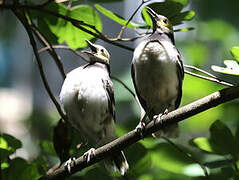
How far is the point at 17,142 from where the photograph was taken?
5.44 ft

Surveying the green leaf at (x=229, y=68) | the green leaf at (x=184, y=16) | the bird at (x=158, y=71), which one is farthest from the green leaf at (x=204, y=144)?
the green leaf at (x=184, y=16)

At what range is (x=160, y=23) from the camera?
6.13 ft

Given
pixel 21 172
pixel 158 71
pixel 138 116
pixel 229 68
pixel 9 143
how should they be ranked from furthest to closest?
pixel 138 116
pixel 158 71
pixel 9 143
pixel 21 172
pixel 229 68

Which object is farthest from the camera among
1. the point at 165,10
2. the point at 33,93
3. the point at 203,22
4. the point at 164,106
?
the point at 33,93

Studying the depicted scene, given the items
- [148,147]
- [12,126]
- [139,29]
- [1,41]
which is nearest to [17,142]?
[148,147]

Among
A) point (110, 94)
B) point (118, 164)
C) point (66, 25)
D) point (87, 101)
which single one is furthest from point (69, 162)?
point (66, 25)

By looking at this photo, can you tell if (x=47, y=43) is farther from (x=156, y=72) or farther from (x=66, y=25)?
(x=156, y=72)

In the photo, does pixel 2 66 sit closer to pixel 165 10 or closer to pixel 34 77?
pixel 34 77

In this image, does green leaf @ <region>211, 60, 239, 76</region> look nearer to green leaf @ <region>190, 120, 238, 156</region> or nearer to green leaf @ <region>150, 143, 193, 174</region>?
green leaf @ <region>190, 120, 238, 156</region>

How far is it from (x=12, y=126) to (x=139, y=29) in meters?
3.24

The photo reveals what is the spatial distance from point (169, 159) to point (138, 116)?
359 millimetres

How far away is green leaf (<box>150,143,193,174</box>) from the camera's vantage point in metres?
1.72

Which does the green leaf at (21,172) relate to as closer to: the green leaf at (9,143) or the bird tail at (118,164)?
the green leaf at (9,143)

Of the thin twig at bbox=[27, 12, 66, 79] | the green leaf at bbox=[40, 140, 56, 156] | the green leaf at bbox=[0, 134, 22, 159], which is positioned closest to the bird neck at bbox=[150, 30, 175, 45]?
the thin twig at bbox=[27, 12, 66, 79]
